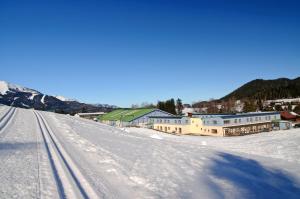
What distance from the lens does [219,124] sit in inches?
2687

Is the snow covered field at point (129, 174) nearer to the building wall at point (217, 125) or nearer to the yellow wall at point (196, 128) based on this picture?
the building wall at point (217, 125)

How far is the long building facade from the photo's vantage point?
224ft

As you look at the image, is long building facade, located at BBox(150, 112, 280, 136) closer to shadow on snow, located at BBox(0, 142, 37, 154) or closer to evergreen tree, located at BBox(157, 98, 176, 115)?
evergreen tree, located at BBox(157, 98, 176, 115)

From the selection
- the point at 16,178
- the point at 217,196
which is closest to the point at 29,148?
the point at 16,178

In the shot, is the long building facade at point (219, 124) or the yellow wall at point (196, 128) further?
the yellow wall at point (196, 128)

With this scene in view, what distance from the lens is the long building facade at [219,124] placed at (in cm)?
6838

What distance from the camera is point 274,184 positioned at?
11531 mm

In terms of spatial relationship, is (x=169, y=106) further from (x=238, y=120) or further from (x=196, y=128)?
(x=238, y=120)

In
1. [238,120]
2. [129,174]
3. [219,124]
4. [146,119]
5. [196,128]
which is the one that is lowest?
[196,128]

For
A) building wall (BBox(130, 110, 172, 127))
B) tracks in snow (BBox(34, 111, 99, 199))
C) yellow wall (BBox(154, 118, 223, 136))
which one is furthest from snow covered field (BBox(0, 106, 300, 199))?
building wall (BBox(130, 110, 172, 127))

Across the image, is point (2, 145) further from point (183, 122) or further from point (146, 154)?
point (183, 122)

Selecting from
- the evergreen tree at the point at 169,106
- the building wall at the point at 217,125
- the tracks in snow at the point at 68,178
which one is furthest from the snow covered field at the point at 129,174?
the evergreen tree at the point at 169,106

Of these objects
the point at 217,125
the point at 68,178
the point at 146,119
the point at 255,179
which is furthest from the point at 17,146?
the point at 146,119

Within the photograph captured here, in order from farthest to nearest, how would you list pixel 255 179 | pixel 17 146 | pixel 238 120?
pixel 238 120 → pixel 17 146 → pixel 255 179
